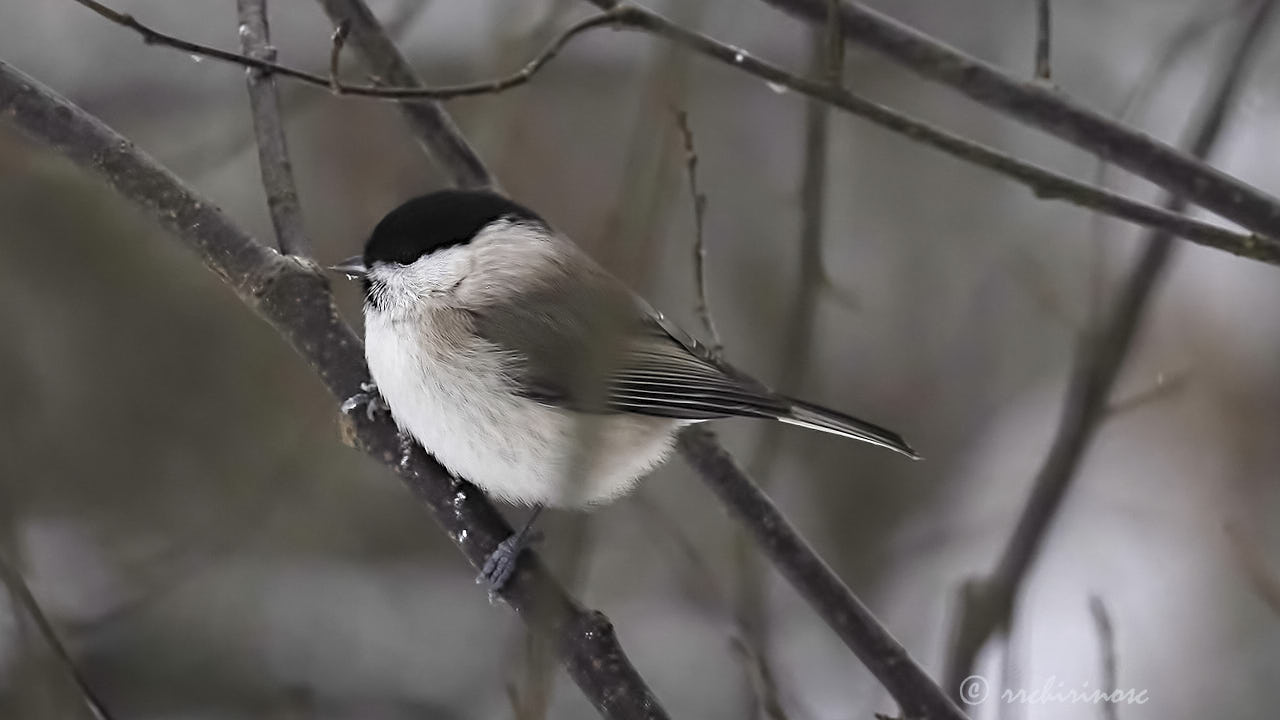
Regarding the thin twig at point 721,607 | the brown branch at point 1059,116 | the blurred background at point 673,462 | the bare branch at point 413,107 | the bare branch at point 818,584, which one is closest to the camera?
the thin twig at point 721,607

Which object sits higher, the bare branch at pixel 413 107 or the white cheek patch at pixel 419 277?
the bare branch at pixel 413 107

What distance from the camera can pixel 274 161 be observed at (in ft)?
6.49

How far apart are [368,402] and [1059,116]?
1226mm

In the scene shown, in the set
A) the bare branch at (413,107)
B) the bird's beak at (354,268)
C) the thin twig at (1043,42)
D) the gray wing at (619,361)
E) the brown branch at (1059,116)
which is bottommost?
the bird's beak at (354,268)

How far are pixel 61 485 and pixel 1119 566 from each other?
3.05 metres

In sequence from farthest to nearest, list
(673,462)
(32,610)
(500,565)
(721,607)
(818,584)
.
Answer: (673,462), (721,607), (818,584), (500,565), (32,610)

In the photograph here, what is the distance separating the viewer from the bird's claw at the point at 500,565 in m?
1.66

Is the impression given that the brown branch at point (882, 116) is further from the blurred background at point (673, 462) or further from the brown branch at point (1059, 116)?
the blurred background at point (673, 462)

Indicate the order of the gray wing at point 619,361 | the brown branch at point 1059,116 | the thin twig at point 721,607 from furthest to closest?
the gray wing at point 619,361
the brown branch at point 1059,116
the thin twig at point 721,607

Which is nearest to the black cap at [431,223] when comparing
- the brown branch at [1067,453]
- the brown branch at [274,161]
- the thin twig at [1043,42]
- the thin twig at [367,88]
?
the brown branch at [274,161]

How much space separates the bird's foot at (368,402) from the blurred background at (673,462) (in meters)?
0.64

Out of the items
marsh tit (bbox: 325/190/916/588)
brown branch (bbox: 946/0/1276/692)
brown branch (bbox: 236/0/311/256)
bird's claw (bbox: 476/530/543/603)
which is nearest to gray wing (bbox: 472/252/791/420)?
marsh tit (bbox: 325/190/916/588)

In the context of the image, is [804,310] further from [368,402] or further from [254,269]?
[254,269]
